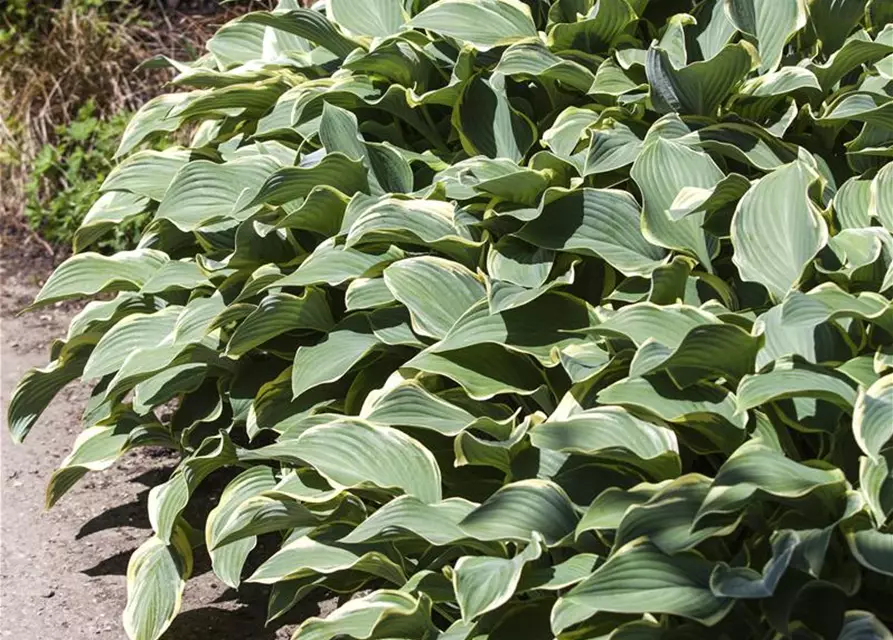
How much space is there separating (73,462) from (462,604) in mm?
1402

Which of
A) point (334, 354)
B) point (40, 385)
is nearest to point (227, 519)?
point (334, 354)

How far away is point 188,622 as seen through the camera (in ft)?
9.75

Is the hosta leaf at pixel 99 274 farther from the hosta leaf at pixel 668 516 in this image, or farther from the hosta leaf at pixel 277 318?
the hosta leaf at pixel 668 516

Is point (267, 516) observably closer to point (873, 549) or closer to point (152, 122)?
point (873, 549)

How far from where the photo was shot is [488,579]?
2078 mm

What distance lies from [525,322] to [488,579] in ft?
1.77

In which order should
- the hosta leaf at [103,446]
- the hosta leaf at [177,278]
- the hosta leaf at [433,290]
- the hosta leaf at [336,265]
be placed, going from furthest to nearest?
the hosta leaf at [103,446] < the hosta leaf at [177,278] < the hosta leaf at [336,265] < the hosta leaf at [433,290]

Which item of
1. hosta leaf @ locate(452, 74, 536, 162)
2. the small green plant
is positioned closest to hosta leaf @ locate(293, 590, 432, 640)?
hosta leaf @ locate(452, 74, 536, 162)

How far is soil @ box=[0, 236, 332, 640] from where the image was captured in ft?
9.75

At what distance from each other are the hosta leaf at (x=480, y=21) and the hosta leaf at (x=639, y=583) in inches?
52.2

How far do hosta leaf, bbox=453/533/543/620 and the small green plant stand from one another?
3793 mm

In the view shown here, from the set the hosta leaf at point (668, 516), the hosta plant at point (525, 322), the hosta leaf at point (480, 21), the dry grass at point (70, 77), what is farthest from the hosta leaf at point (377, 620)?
the dry grass at point (70, 77)

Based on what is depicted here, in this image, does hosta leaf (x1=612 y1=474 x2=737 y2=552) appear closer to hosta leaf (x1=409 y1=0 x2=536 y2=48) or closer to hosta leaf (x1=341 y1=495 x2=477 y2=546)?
hosta leaf (x1=341 y1=495 x2=477 y2=546)

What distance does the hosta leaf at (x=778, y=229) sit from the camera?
7.24ft
